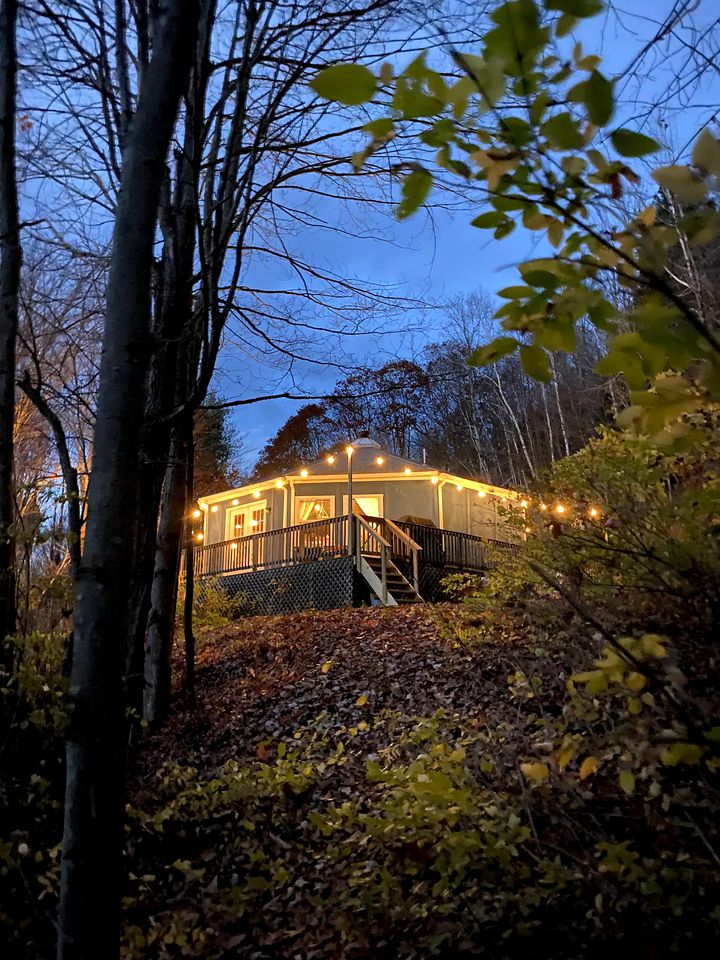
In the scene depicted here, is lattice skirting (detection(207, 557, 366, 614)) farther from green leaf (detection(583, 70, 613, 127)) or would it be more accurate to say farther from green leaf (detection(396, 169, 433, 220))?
green leaf (detection(583, 70, 613, 127))

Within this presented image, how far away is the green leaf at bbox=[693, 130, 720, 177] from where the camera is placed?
797mm

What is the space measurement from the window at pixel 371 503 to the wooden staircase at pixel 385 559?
9.96ft

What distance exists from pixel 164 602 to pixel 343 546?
303 inches

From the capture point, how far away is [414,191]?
3.12 feet

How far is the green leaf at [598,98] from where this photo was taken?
2.51 ft

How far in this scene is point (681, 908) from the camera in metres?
2.39

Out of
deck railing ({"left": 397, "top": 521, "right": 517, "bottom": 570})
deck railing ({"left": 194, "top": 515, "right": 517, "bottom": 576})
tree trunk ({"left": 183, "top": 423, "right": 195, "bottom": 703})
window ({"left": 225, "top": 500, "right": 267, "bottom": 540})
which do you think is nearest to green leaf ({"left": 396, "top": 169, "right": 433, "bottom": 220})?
tree trunk ({"left": 183, "top": 423, "right": 195, "bottom": 703})

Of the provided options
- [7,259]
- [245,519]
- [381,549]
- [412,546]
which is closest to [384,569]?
[381,549]

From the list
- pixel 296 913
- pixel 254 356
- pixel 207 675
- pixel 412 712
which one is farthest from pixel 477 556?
pixel 296 913

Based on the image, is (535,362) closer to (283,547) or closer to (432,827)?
(432,827)

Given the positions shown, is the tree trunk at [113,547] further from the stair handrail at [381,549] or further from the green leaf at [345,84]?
the stair handrail at [381,549]

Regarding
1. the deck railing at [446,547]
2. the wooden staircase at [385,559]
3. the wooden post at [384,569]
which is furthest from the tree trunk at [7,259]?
the deck railing at [446,547]

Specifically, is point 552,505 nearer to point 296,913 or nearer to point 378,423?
point 296,913

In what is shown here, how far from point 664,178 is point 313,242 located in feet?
16.0
